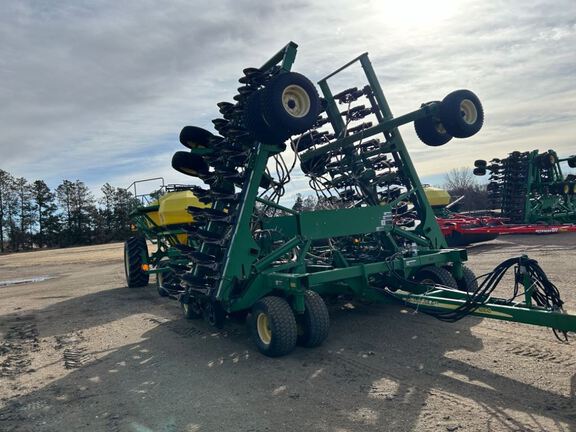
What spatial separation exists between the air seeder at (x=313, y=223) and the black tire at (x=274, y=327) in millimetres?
12

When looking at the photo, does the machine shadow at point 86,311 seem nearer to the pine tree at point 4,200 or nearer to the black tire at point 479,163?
the black tire at point 479,163

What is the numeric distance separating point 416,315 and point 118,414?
3805mm

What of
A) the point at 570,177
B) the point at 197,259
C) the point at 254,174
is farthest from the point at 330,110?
the point at 570,177

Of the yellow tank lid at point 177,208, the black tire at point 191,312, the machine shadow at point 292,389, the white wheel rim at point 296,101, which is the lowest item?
the machine shadow at point 292,389

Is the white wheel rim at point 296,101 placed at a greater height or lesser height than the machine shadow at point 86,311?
greater

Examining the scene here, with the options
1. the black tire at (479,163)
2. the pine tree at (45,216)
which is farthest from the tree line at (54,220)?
the black tire at (479,163)

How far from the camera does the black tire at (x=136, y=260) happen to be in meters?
10.7

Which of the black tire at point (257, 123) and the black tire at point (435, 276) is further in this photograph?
the black tire at point (435, 276)

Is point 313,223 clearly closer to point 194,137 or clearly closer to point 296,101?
point 296,101

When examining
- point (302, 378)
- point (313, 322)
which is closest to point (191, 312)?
point (313, 322)

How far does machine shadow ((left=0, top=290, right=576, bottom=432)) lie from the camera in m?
3.33

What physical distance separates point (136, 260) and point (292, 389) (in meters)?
7.80

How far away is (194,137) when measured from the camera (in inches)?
256

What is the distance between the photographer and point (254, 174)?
5480 millimetres
